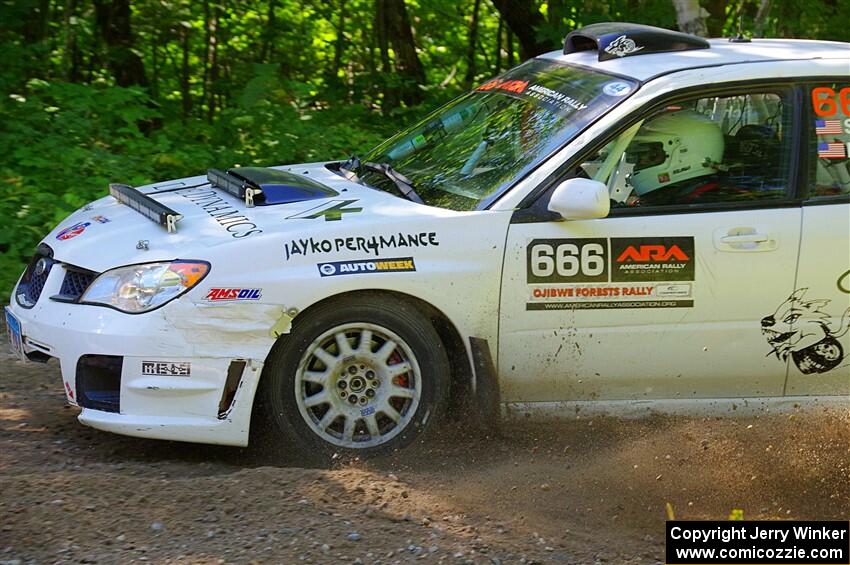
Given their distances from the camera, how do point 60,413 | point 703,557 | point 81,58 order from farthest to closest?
point 81,58, point 60,413, point 703,557

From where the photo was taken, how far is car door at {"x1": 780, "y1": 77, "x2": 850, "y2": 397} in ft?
16.0

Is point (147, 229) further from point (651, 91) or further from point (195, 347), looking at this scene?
point (651, 91)

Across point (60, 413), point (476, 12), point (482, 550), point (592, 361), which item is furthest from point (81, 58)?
point (482, 550)

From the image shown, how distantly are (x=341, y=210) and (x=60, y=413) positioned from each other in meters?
1.85

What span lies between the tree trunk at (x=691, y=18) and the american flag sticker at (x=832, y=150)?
12.5ft

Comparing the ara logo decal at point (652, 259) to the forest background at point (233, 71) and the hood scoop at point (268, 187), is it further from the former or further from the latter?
the forest background at point (233, 71)

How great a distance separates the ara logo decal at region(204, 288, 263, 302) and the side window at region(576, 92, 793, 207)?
1.52 metres

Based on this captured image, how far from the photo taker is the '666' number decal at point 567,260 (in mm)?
4715

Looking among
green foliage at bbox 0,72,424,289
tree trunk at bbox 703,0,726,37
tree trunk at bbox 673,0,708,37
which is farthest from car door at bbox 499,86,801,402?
tree trunk at bbox 703,0,726,37

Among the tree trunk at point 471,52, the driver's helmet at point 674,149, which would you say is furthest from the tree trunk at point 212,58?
the driver's helmet at point 674,149

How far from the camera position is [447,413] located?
16.1 ft

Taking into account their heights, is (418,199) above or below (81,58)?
below

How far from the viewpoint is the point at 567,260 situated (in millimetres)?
4723

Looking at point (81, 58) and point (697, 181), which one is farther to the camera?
point (81, 58)
